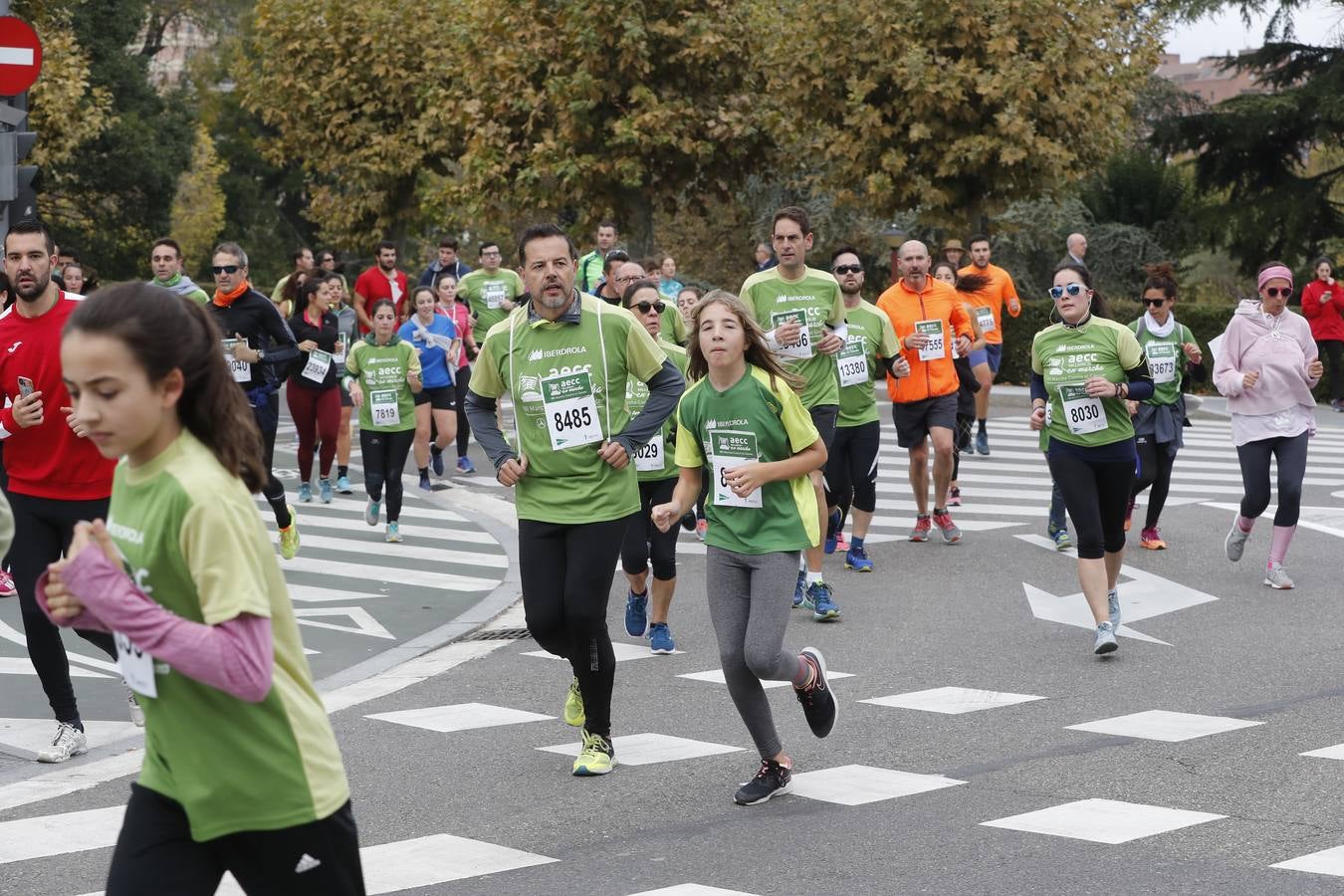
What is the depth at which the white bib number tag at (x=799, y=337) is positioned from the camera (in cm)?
1080

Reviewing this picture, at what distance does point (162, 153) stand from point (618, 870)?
148 ft

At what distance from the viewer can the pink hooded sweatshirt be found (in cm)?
1146

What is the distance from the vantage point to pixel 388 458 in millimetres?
14109

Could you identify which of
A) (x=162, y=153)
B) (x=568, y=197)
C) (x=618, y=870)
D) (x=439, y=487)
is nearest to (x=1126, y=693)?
(x=618, y=870)

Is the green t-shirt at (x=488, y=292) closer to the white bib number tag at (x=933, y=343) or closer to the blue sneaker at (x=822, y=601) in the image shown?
the white bib number tag at (x=933, y=343)

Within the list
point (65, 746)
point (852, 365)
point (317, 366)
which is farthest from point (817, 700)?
point (317, 366)

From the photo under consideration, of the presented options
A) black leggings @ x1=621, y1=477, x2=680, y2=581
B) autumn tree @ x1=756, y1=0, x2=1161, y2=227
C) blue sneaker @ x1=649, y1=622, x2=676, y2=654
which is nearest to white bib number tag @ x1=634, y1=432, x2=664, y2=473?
black leggings @ x1=621, y1=477, x2=680, y2=581

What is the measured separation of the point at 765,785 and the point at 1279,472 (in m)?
6.00

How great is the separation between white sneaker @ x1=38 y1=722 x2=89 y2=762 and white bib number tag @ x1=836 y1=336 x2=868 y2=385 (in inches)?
222

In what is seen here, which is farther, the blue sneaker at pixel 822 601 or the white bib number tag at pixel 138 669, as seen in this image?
the blue sneaker at pixel 822 601

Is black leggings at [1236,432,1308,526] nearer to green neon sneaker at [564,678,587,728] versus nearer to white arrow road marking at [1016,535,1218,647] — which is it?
white arrow road marking at [1016,535,1218,647]

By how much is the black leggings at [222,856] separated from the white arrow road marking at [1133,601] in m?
7.50

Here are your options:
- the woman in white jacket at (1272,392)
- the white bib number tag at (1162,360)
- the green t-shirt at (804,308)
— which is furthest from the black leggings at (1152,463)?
the green t-shirt at (804,308)

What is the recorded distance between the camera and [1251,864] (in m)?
5.77
